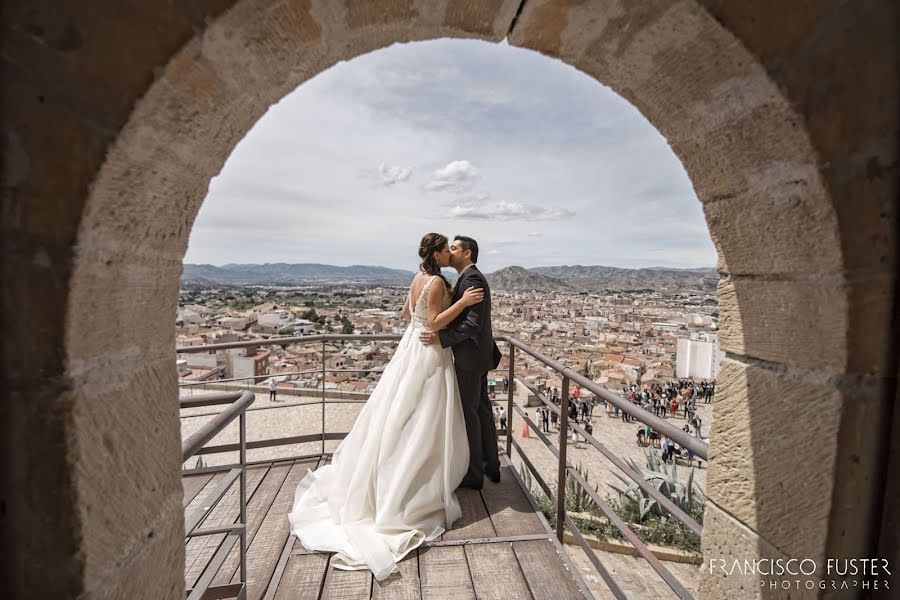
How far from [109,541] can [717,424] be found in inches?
Answer: 58.3

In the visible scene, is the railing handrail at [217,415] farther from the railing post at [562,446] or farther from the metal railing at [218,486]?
the railing post at [562,446]

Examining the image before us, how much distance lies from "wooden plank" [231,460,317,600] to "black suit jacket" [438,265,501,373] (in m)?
1.46

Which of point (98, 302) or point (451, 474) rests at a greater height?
point (98, 302)

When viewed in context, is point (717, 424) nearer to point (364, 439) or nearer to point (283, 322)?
point (364, 439)

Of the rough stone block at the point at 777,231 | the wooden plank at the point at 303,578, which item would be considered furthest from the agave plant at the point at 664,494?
the rough stone block at the point at 777,231

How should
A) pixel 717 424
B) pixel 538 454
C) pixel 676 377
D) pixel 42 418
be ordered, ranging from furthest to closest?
pixel 676 377 → pixel 538 454 → pixel 717 424 → pixel 42 418

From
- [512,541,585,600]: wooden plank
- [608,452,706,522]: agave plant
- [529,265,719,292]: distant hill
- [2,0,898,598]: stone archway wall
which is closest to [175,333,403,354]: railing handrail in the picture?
[512,541,585,600]: wooden plank

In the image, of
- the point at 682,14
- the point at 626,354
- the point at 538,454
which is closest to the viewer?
the point at 682,14

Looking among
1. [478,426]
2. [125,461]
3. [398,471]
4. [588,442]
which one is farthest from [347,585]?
[125,461]

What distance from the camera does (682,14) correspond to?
829mm

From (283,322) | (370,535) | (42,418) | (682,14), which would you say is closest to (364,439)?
(370,535)

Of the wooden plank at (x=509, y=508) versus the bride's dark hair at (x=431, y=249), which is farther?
the bride's dark hair at (x=431, y=249)

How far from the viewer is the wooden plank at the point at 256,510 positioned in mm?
2139

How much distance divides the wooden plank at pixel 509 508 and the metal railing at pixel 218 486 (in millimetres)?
1397
